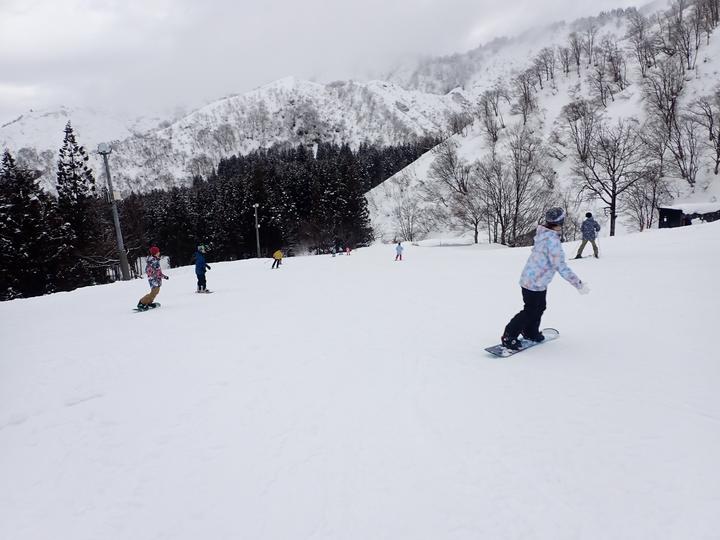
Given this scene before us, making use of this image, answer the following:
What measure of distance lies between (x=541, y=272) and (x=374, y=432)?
10.6 feet

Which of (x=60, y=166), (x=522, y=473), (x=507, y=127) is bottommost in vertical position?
(x=522, y=473)

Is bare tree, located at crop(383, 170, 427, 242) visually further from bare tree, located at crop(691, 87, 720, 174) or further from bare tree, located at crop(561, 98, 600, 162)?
bare tree, located at crop(691, 87, 720, 174)

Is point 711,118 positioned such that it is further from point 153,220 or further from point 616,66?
point 153,220

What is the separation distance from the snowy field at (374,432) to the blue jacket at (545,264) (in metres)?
1.08

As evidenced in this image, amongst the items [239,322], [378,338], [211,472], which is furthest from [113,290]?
[211,472]

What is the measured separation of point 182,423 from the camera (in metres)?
3.98

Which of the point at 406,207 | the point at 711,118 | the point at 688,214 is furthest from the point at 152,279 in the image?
the point at 406,207

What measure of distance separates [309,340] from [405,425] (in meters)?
3.40

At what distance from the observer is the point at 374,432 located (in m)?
3.61

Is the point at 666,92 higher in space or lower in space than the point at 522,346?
higher

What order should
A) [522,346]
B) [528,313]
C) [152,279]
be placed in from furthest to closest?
[152,279] → [522,346] → [528,313]

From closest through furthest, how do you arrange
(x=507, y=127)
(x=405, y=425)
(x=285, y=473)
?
(x=285, y=473), (x=405, y=425), (x=507, y=127)

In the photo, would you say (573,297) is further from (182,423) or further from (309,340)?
(182,423)

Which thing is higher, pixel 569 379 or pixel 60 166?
pixel 60 166
